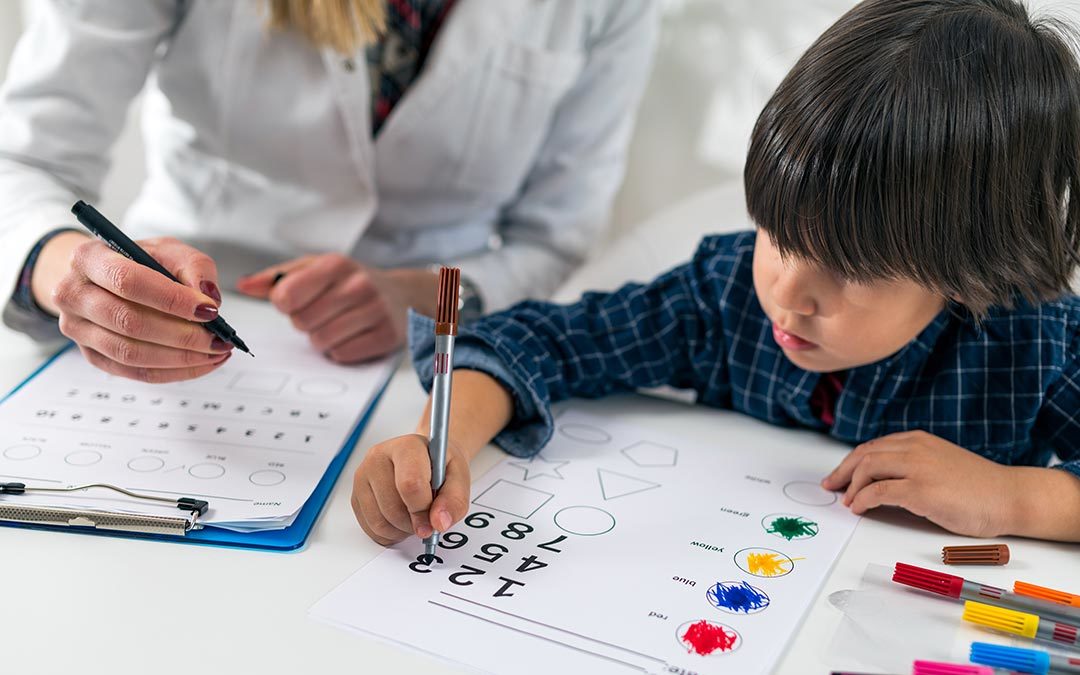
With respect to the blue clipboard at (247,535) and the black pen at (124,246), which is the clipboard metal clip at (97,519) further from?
the black pen at (124,246)

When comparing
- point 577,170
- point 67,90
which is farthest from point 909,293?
point 67,90

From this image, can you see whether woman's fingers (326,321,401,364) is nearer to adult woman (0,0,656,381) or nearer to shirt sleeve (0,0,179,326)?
adult woman (0,0,656,381)

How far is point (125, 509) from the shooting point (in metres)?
0.49

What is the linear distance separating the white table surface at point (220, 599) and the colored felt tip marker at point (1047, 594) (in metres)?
0.02

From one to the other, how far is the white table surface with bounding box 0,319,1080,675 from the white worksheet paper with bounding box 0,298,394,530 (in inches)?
1.1

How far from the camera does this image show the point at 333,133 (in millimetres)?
841

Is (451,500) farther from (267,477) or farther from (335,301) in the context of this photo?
(335,301)

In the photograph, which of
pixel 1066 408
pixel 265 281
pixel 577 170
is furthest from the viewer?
pixel 577 170

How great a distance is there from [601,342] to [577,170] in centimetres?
34

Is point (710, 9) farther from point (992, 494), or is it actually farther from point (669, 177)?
point (992, 494)

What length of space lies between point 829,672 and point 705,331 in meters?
0.33

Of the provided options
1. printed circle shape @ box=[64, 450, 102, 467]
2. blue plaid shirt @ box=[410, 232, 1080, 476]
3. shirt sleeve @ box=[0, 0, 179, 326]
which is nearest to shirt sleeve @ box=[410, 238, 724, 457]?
blue plaid shirt @ box=[410, 232, 1080, 476]

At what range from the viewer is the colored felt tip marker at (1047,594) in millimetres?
463

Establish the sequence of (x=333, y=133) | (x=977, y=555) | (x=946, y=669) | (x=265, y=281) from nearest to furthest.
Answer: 1. (x=946, y=669)
2. (x=977, y=555)
3. (x=265, y=281)
4. (x=333, y=133)
